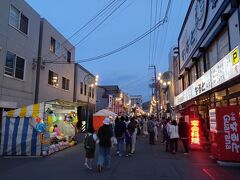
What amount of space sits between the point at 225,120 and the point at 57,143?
9.31 m

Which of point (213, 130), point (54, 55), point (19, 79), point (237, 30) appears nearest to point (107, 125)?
point (213, 130)

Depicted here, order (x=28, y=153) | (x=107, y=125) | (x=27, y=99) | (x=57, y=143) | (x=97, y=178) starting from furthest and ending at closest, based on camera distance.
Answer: (x=27, y=99)
(x=57, y=143)
(x=28, y=153)
(x=107, y=125)
(x=97, y=178)

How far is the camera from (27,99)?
18891mm

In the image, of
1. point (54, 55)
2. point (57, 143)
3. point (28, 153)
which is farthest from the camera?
point (54, 55)

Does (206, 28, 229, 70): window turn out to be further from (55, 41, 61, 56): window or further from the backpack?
(55, 41, 61, 56): window

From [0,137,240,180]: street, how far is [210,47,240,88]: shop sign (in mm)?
3376

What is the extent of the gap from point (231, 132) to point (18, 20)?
1476cm

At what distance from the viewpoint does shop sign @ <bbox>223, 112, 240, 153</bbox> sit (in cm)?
1016

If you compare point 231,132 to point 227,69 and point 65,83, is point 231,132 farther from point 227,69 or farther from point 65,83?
point 65,83

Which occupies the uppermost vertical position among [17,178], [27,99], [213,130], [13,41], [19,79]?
[13,41]

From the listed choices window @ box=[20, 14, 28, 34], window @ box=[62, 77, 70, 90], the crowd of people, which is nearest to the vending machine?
the crowd of people

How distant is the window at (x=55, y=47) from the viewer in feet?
76.7

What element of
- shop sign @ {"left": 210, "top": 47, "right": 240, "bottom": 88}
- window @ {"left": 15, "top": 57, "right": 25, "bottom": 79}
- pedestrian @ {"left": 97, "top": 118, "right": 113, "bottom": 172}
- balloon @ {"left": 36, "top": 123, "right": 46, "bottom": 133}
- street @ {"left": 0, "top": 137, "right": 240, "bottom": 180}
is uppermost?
window @ {"left": 15, "top": 57, "right": 25, "bottom": 79}

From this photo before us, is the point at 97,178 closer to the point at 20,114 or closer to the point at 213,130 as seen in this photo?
the point at 213,130
